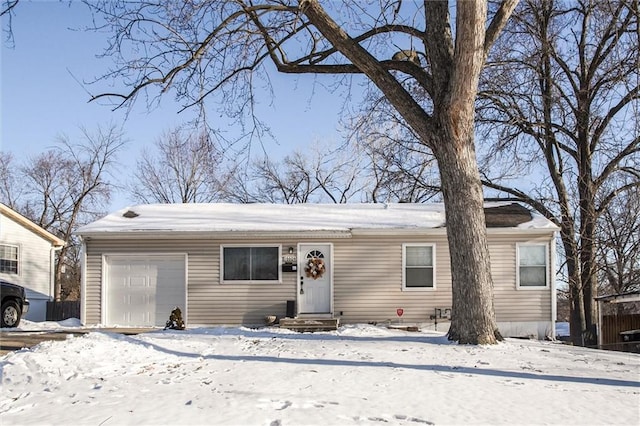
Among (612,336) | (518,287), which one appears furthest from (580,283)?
(518,287)

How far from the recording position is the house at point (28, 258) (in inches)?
864

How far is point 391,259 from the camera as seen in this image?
16.3 m

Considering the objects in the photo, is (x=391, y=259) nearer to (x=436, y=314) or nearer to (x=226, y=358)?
Result: (x=436, y=314)

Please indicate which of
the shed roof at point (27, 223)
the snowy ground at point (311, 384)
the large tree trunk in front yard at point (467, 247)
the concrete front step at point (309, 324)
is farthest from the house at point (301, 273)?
the shed roof at point (27, 223)

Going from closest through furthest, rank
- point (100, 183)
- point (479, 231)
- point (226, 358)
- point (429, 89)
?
1. point (226, 358)
2. point (479, 231)
3. point (429, 89)
4. point (100, 183)

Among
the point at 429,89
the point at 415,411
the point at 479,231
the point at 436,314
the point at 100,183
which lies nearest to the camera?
the point at 415,411

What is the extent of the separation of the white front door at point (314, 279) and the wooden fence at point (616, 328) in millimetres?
7194

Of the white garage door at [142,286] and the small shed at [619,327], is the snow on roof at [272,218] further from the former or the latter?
the small shed at [619,327]

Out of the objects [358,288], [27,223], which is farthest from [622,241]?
[27,223]

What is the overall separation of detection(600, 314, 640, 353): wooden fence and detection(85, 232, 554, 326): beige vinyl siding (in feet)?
6.17

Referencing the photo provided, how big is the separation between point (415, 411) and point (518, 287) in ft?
38.1

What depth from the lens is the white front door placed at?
1623 cm

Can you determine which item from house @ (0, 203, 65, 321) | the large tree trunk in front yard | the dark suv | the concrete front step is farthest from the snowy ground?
house @ (0, 203, 65, 321)

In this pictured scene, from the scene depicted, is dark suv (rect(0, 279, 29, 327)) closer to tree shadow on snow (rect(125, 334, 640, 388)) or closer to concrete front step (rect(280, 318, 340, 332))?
concrete front step (rect(280, 318, 340, 332))
